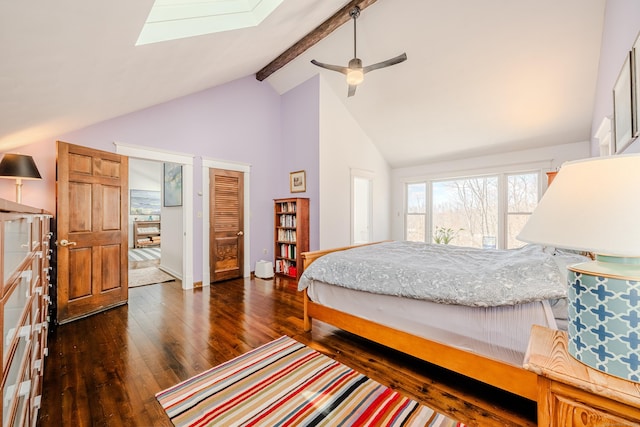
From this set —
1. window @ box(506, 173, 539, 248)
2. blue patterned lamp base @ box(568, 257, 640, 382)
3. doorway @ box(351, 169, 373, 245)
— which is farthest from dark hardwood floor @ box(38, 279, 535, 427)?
window @ box(506, 173, 539, 248)

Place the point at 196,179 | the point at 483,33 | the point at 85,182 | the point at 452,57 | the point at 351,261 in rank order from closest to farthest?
the point at 351,261
the point at 85,182
the point at 483,33
the point at 452,57
the point at 196,179

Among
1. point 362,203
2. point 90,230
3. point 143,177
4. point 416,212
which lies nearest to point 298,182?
point 362,203

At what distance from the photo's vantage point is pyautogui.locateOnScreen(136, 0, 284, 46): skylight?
82.8 inches

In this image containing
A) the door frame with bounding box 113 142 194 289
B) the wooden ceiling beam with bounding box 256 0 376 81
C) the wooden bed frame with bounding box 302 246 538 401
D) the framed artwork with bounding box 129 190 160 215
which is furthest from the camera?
the framed artwork with bounding box 129 190 160 215

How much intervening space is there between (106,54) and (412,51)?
142 inches

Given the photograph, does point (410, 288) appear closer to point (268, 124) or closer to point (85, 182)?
point (85, 182)

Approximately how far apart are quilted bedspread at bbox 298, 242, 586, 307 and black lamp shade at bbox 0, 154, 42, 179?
2898 mm

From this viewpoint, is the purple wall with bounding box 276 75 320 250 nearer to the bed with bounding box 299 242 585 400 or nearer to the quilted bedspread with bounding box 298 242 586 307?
the quilted bedspread with bounding box 298 242 586 307

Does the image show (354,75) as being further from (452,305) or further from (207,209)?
(207,209)

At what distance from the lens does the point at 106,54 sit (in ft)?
6.52

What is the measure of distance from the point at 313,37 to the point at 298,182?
91.5 inches

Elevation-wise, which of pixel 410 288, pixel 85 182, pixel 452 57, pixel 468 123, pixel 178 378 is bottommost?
pixel 178 378

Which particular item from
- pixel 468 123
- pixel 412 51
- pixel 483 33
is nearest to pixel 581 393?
pixel 483 33

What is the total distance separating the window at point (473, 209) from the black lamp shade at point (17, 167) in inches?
244
